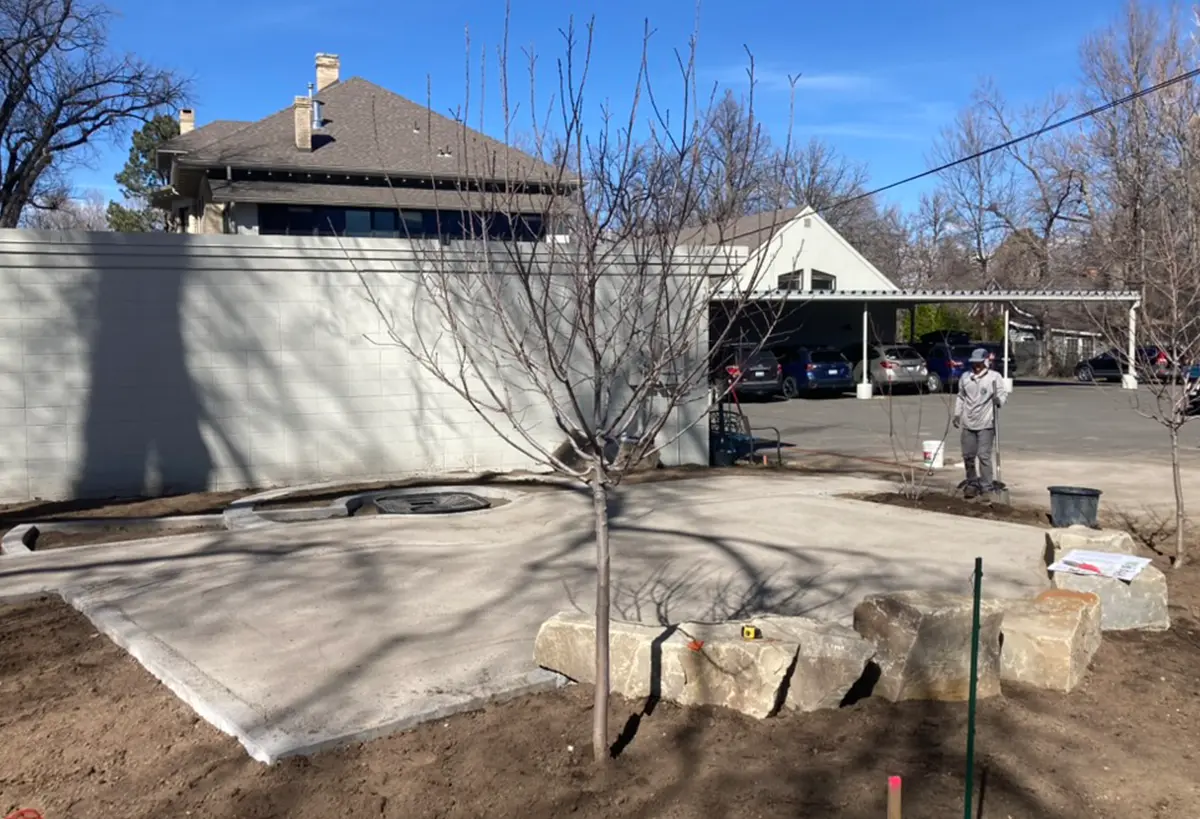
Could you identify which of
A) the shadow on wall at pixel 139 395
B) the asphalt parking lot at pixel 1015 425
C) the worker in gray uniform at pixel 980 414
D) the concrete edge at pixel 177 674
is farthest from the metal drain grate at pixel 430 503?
the worker in gray uniform at pixel 980 414

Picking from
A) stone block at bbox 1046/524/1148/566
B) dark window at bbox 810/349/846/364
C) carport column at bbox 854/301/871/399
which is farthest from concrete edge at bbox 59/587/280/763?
dark window at bbox 810/349/846/364

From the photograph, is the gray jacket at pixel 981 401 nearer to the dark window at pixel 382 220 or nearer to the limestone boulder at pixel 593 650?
the limestone boulder at pixel 593 650

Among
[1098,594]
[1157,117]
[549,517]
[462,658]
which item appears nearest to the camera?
[462,658]

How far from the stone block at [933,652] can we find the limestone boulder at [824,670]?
26 cm

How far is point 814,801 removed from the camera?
3838 mm

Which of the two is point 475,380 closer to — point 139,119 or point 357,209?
point 357,209

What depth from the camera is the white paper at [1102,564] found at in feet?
20.5

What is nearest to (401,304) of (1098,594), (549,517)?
(549,517)

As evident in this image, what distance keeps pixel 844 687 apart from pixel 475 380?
31.7 feet

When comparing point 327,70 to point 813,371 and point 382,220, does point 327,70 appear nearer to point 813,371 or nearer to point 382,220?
point 382,220

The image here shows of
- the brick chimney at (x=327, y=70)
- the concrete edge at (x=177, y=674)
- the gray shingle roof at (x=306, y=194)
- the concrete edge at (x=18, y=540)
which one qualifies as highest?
the brick chimney at (x=327, y=70)

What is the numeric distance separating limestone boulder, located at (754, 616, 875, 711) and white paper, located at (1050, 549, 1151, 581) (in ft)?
7.82

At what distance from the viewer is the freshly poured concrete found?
4973 millimetres

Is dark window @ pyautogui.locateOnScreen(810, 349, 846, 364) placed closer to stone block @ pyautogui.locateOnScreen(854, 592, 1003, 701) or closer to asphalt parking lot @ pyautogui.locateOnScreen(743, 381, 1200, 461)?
asphalt parking lot @ pyautogui.locateOnScreen(743, 381, 1200, 461)
